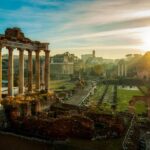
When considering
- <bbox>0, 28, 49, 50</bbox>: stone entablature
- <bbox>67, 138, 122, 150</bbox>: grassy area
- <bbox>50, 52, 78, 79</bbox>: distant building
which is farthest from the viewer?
<bbox>50, 52, 78, 79</bbox>: distant building

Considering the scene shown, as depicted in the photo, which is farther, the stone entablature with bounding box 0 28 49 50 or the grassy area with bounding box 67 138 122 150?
the stone entablature with bounding box 0 28 49 50

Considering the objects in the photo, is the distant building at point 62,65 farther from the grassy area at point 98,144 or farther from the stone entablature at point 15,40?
the grassy area at point 98,144

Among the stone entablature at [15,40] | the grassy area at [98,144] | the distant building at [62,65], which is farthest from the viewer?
the distant building at [62,65]

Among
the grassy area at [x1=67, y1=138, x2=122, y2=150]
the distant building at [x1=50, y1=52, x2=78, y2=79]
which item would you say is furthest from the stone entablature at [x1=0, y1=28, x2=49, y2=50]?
the distant building at [x1=50, y1=52, x2=78, y2=79]

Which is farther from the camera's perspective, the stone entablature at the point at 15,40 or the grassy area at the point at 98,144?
the stone entablature at the point at 15,40

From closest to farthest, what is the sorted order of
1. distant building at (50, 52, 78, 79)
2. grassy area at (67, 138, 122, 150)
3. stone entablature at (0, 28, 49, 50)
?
grassy area at (67, 138, 122, 150)
stone entablature at (0, 28, 49, 50)
distant building at (50, 52, 78, 79)

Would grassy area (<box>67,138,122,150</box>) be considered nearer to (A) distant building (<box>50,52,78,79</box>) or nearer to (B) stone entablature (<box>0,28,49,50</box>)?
(B) stone entablature (<box>0,28,49,50</box>)

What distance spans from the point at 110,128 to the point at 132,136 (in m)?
2.31

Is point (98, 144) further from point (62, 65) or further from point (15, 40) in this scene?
point (62, 65)

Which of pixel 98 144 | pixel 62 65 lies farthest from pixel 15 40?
pixel 62 65

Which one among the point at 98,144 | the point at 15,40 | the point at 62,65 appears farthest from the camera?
the point at 62,65

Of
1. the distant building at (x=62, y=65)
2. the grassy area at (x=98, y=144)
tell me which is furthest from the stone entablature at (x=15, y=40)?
the distant building at (x=62, y=65)

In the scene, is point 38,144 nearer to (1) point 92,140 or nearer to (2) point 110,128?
(1) point 92,140

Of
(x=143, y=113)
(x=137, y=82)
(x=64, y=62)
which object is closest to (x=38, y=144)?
(x=143, y=113)
